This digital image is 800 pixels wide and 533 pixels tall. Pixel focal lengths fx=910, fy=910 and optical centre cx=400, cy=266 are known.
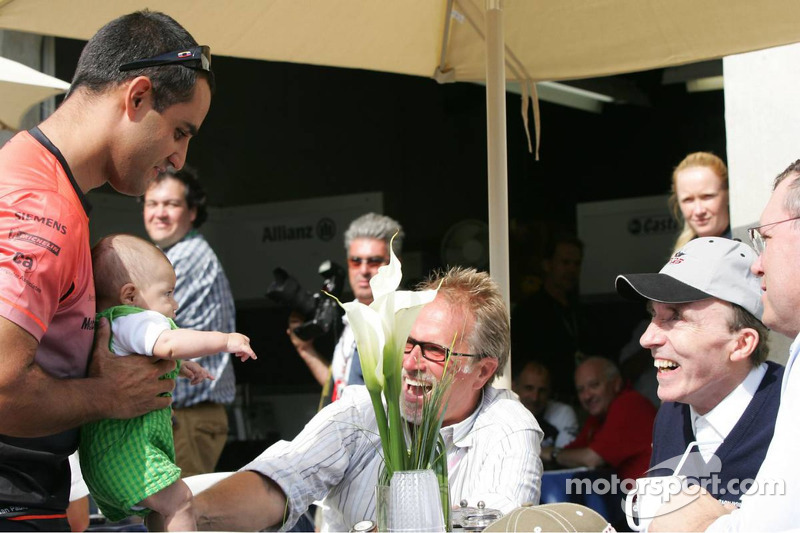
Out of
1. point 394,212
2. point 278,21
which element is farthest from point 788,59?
point 394,212

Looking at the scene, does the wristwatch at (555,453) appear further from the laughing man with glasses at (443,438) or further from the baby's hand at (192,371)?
the baby's hand at (192,371)

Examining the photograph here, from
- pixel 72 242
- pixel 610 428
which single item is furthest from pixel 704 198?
pixel 72 242

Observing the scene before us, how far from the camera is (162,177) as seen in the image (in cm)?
495

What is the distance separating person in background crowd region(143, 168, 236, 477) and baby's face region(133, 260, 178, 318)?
2418mm

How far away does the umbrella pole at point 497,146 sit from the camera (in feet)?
10.4

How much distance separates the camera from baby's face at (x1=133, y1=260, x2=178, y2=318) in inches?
85.0

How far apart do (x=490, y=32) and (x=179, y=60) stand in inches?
59.7

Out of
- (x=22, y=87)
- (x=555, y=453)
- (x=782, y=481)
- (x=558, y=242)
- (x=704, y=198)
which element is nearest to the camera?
(x=782, y=481)

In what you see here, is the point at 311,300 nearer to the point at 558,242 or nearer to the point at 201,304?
the point at 201,304

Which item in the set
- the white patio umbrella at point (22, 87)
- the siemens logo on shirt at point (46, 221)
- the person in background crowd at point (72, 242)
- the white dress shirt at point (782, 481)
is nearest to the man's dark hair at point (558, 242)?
the white patio umbrella at point (22, 87)

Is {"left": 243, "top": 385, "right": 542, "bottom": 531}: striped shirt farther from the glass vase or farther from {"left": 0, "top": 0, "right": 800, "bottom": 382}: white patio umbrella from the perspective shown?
{"left": 0, "top": 0, "right": 800, "bottom": 382}: white patio umbrella

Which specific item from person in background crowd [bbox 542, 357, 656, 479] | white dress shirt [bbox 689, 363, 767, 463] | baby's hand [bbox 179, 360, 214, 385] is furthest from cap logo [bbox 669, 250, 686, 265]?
person in background crowd [bbox 542, 357, 656, 479]

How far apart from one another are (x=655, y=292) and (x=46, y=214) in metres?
1.61

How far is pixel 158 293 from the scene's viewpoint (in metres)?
2.19
